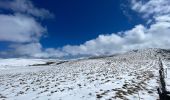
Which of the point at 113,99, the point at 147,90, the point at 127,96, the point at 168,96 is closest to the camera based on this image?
the point at 168,96

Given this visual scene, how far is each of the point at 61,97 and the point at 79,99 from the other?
1.50 meters

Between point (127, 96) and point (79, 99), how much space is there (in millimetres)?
3060

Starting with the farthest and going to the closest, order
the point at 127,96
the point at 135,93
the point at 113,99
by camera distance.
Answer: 1. the point at 135,93
2. the point at 127,96
3. the point at 113,99

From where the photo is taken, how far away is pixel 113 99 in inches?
513

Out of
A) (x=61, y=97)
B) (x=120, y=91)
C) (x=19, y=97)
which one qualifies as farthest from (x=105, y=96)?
(x=19, y=97)

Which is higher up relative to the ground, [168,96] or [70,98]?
[168,96]

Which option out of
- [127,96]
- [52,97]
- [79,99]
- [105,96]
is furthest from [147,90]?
[52,97]

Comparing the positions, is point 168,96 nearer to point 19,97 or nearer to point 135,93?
point 135,93

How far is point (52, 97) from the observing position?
14586 mm

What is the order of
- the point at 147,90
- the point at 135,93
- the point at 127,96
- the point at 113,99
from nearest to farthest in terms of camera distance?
1. the point at 113,99
2. the point at 127,96
3. the point at 135,93
4. the point at 147,90

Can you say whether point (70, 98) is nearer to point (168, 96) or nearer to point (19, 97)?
point (19, 97)

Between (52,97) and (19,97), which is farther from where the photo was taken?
(19,97)

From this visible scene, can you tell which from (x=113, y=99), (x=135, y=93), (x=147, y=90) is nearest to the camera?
(x=113, y=99)

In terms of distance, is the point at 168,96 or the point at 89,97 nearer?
the point at 168,96
